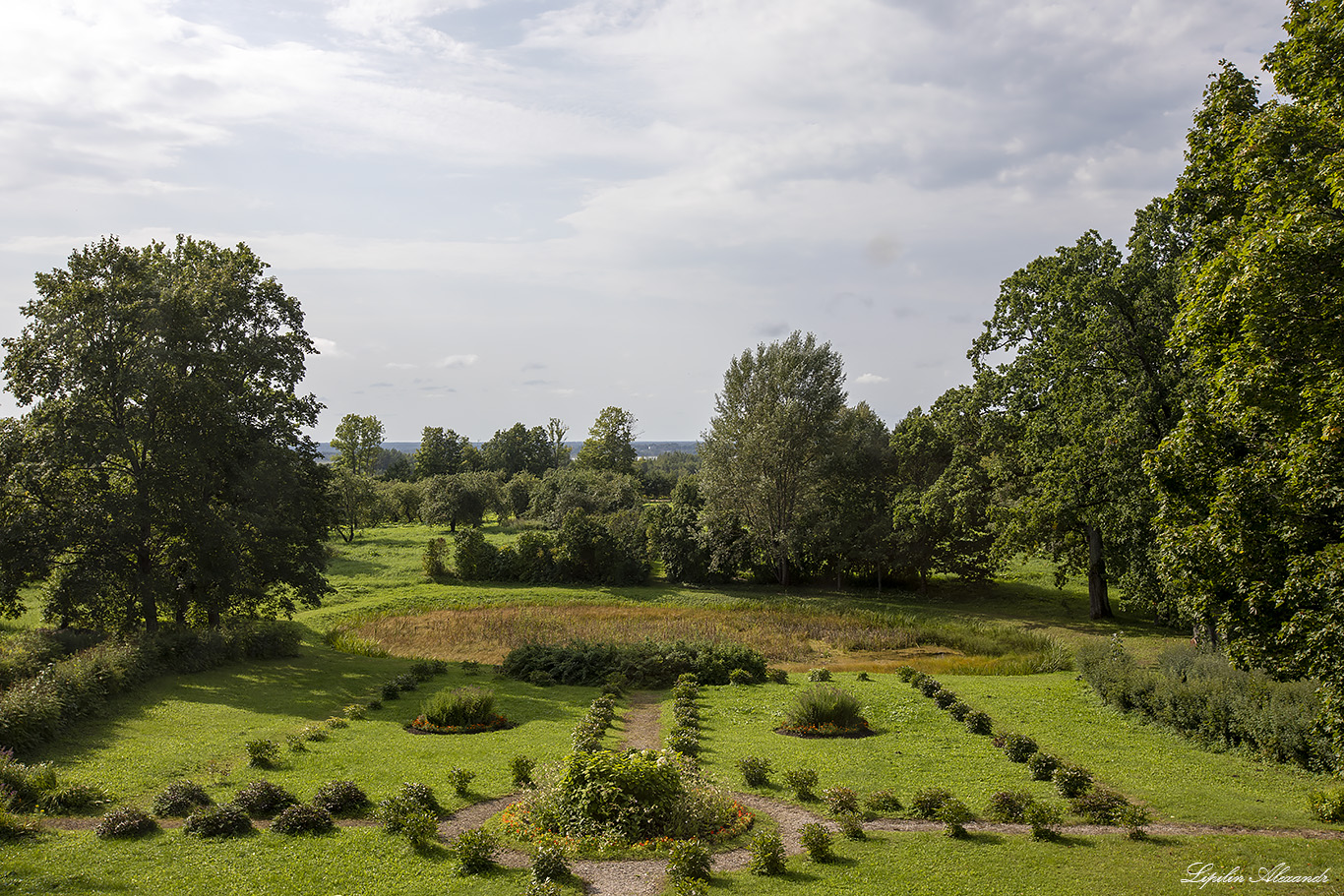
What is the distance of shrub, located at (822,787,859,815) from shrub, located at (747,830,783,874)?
220 centimetres

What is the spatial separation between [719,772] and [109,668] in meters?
16.0

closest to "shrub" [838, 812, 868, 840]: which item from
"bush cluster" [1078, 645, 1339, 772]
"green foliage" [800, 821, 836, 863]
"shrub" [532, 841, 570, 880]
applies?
"green foliage" [800, 821, 836, 863]

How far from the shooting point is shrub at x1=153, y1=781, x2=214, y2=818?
11820 mm

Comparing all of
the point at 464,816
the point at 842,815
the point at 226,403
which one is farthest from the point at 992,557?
the point at 226,403

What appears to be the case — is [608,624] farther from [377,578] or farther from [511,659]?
[377,578]

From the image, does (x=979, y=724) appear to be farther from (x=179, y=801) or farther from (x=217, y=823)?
(x=179, y=801)

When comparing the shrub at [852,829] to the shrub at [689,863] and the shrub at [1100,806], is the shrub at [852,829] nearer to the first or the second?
the shrub at [689,863]

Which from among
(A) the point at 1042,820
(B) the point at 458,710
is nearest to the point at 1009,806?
(A) the point at 1042,820

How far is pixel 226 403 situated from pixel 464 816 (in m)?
20.0

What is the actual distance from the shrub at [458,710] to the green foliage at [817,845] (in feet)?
35.2

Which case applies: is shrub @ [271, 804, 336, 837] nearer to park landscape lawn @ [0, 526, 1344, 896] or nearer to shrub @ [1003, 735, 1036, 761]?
park landscape lawn @ [0, 526, 1344, 896]

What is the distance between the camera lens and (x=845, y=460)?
47.3 meters

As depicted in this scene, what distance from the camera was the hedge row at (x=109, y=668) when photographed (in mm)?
14820

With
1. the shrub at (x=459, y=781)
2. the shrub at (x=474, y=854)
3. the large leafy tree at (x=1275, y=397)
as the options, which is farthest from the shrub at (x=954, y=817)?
the shrub at (x=459, y=781)
